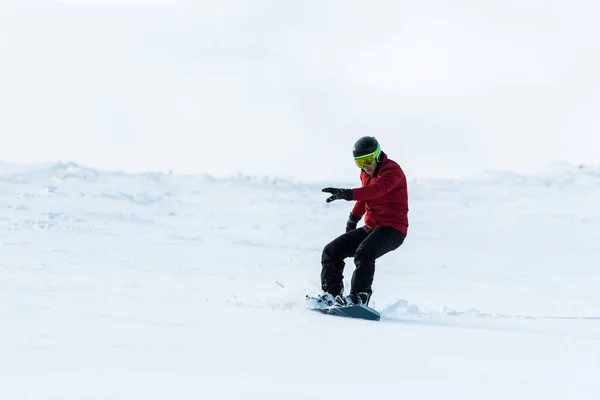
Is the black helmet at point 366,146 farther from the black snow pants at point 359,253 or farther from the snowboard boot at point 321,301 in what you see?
the snowboard boot at point 321,301

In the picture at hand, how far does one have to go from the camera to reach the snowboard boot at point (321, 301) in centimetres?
580

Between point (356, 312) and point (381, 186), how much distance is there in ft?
3.38

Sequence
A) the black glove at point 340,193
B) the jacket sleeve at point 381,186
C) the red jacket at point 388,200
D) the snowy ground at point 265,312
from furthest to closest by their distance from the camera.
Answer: the red jacket at point 388,200, the jacket sleeve at point 381,186, the black glove at point 340,193, the snowy ground at point 265,312

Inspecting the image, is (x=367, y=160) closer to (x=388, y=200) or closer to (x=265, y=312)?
(x=388, y=200)

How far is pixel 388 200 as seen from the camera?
19.5ft

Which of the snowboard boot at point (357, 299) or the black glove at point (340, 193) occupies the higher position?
the black glove at point (340, 193)

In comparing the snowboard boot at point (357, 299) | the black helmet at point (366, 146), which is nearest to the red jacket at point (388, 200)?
the black helmet at point (366, 146)

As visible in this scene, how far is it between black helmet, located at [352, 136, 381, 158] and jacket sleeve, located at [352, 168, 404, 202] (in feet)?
0.68

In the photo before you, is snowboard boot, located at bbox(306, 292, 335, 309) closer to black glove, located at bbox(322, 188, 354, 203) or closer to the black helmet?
black glove, located at bbox(322, 188, 354, 203)

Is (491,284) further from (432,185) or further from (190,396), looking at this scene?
(432,185)

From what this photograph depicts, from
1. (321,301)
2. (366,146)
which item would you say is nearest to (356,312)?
(321,301)

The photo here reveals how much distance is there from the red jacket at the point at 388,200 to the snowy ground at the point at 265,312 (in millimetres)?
793

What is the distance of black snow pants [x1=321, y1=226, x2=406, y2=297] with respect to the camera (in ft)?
19.0

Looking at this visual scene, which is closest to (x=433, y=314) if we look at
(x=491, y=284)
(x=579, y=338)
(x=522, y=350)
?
(x=579, y=338)
